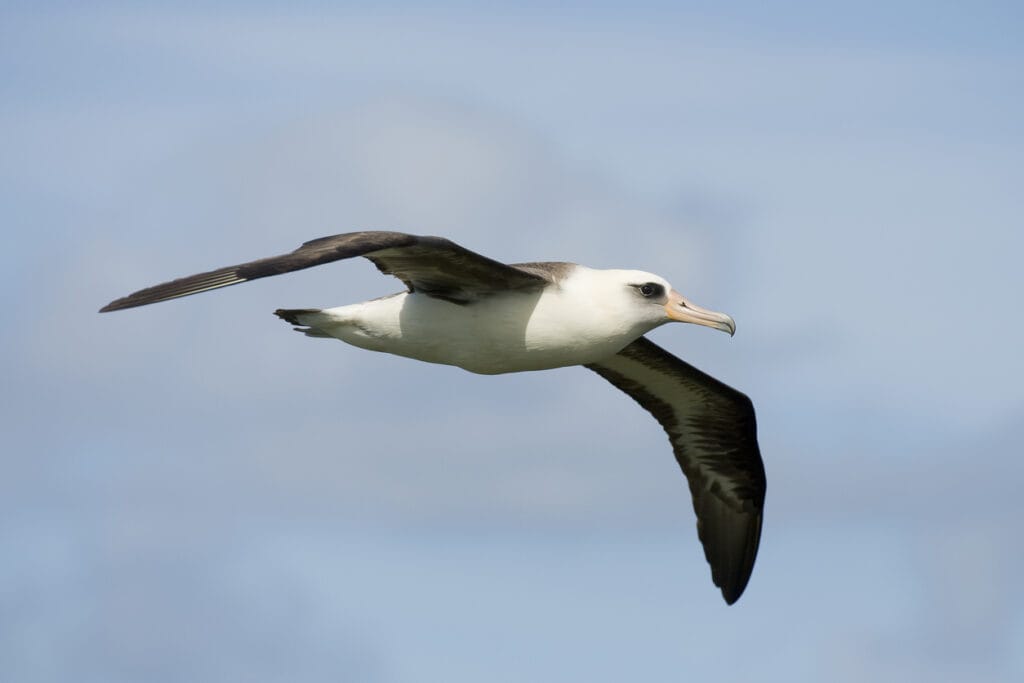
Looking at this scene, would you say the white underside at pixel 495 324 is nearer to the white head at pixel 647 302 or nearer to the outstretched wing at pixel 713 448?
the white head at pixel 647 302

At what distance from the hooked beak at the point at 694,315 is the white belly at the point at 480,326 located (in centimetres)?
57

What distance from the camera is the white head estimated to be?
14.5 m

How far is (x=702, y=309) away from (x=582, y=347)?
1219 millimetres

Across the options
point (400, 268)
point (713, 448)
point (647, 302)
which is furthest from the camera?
point (713, 448)

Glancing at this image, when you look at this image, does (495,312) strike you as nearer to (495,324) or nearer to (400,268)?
(495,324)

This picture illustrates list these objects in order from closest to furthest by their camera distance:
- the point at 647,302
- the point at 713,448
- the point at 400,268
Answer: the point at 400,268 < the point at 647,302 < the point at 713,448

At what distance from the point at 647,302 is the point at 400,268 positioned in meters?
2.19

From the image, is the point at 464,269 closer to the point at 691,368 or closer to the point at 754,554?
the point at 691,368

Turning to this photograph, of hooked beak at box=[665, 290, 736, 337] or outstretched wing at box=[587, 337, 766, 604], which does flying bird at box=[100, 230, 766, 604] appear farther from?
outstretched wing at box=[587, 337, 766, 604]

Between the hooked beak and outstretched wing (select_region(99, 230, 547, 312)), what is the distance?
1.21 metres

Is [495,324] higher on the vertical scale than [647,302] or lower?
lower

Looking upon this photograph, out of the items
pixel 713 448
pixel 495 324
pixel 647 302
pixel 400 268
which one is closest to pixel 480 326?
pixel 495 324

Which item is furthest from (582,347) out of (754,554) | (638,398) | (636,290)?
(754,554)

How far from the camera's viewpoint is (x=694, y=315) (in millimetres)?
14898
